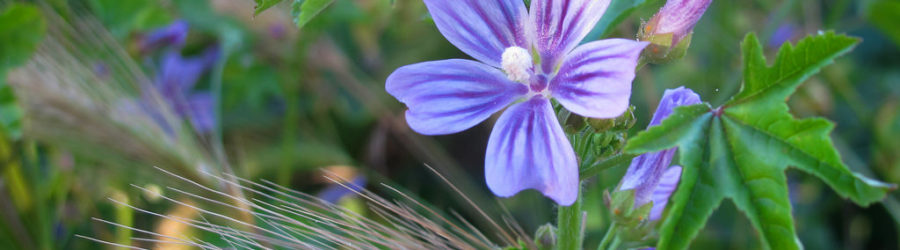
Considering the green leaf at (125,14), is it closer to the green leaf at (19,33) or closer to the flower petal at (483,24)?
the green leaf at (19,33)

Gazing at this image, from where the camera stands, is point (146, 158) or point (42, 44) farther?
point (42, 44)

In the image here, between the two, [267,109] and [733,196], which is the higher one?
[267,109]

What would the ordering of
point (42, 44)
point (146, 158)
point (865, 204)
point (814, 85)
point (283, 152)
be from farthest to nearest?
point (814, 85)
point (283, 152)
point (42, 44)
point (146, 158)
point (865, 204)

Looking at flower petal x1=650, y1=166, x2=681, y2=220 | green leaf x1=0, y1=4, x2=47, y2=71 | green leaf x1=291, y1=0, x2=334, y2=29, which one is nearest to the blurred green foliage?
green leaf x1=0, y1=4, x2=47, y2=71

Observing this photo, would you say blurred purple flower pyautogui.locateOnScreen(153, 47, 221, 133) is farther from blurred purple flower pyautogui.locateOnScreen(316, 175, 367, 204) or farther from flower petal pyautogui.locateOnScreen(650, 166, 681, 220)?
flower petal pyautogui.locateOnScreen(650, 166, 681, 220)

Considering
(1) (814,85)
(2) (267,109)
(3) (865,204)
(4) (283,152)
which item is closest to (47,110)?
(4) (283,152)

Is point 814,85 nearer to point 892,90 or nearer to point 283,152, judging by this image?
point 892,90
